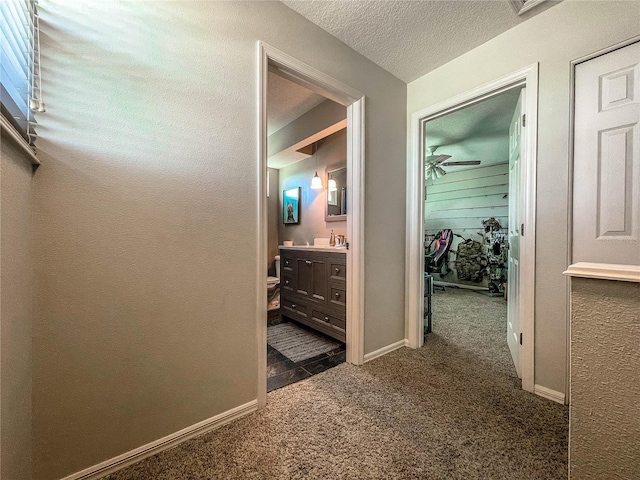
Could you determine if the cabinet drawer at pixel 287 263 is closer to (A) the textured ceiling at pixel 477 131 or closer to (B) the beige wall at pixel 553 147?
(A) the textured ceiling at pixel 477 131

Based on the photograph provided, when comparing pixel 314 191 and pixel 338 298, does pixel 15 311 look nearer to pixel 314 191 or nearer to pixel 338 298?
pixel 338 298

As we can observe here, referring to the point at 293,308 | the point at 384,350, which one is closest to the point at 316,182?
the point at 293,308

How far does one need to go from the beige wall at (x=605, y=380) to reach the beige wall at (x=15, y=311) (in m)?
1.67

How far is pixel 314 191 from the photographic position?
366 cm

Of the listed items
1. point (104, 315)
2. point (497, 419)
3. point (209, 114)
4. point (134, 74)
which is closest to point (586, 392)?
point (497, 419)

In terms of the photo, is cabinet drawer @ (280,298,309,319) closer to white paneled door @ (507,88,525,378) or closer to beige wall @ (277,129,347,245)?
beige wall @ (277,129,347,245)

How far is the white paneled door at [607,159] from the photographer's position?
136 centimetres

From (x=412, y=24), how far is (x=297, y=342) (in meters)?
2.67

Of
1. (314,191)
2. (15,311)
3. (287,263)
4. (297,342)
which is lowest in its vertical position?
(297,342)

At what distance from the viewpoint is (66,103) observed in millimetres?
1019

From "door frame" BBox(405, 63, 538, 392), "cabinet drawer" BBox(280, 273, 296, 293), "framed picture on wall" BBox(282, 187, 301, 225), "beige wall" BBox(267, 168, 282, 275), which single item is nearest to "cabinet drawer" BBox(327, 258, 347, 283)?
"door frame" BBox(405, 63, 538, 392)

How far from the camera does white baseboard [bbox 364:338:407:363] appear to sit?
2.11 meters

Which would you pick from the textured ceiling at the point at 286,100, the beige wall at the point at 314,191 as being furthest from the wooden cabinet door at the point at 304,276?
the textured ceiling at the point at 286,100

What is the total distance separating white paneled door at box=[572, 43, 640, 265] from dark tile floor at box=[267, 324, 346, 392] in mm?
1751
